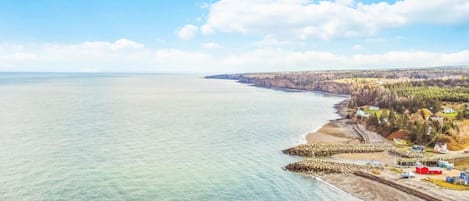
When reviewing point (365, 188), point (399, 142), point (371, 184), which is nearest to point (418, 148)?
point (399, 142)

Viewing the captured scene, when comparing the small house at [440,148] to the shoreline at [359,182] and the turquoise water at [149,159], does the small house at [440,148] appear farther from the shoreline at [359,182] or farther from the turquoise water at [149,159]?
the turquoise water at [149,159]

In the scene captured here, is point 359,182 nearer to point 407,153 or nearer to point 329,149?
point 329,149

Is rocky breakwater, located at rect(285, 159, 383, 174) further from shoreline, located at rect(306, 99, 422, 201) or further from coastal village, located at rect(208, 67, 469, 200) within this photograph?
shoreline, located at rect(306, 99, 422, 201)

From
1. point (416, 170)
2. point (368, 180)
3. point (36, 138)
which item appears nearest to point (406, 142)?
point (416, 170)

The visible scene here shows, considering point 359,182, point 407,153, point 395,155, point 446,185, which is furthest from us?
point 395,155

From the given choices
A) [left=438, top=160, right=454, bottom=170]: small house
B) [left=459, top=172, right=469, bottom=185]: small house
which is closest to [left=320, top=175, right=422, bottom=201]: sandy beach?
[left=459, top=172, right=469, bottom=185]: small house

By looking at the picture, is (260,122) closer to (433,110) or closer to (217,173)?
(433,110)
